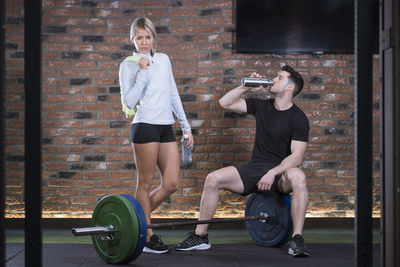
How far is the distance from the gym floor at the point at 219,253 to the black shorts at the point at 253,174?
1.36 ft

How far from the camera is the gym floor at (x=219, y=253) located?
127 inches

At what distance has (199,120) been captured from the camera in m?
4.44

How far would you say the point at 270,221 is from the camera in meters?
3.73

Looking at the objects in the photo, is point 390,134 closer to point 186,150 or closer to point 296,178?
point 296,178

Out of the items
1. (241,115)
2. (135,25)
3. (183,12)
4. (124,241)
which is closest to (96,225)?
(124,241)

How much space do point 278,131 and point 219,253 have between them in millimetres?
913

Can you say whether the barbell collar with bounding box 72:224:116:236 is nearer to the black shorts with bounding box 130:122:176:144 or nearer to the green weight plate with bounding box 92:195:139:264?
the green weight plate with bounding box 92:195:139:264

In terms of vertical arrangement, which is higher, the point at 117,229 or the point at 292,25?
the point at 292,25

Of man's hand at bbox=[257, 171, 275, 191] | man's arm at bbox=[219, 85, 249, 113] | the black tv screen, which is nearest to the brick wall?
the black tv screen

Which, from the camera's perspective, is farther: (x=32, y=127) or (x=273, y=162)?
(x=273, y=162)

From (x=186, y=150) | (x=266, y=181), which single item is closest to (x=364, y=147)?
(x=266, y=181)

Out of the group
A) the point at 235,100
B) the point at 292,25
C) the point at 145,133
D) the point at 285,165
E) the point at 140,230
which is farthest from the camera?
the point at 292,25

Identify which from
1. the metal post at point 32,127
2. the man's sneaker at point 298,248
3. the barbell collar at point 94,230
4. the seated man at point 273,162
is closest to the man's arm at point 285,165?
the seated man at point 273,162

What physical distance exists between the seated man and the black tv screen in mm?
637
